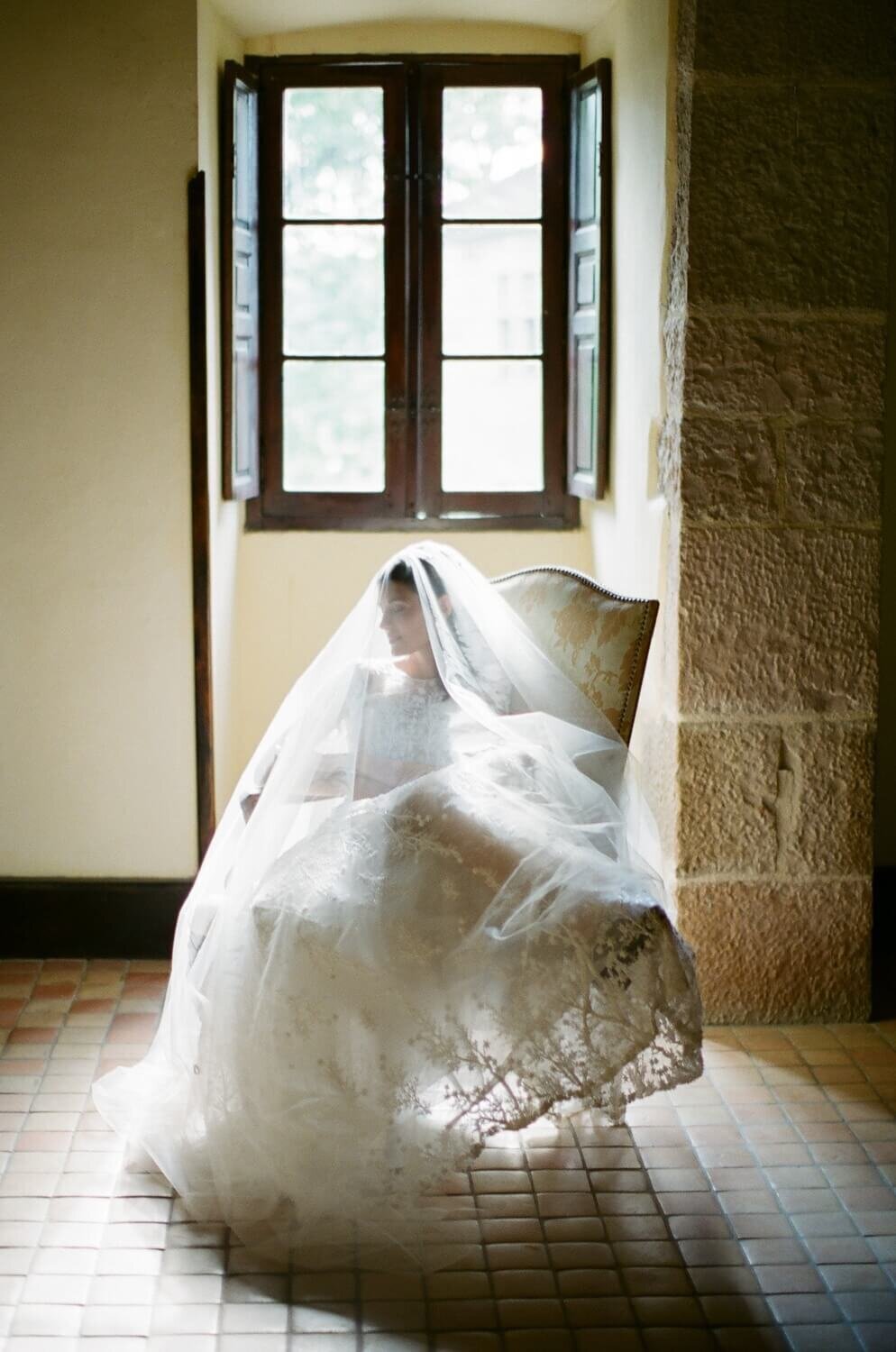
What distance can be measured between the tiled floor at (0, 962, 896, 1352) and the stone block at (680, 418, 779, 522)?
4.11 ft

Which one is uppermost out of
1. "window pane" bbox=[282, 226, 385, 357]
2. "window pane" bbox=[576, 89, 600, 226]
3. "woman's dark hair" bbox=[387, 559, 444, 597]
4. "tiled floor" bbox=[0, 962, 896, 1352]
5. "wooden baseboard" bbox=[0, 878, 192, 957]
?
"window pane" bbox=[576, 89, 600, 226]

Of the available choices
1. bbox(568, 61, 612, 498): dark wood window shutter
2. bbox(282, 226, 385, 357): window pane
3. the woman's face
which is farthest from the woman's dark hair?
bbox(282, 226, 385, 357): window pane

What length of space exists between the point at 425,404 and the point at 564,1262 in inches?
105

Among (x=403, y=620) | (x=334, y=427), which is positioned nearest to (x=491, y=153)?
(x=334, y=427)

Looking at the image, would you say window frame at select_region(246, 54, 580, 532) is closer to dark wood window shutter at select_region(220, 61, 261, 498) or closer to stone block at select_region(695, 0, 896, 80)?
dark wood window shutter at select_region(220, 61, 261, 498)

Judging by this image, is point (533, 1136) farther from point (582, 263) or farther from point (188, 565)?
point (582, 263)

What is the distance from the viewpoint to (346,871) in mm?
2812

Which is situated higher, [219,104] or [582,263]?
[219,104]

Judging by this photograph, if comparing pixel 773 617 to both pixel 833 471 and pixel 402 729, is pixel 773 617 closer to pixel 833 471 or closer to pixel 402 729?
pixel 833 471

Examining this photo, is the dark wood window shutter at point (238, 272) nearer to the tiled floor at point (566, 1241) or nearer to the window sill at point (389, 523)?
the window sill at point (389, 523)

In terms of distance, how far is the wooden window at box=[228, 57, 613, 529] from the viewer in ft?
14.6

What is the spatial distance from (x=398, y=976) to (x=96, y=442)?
6.13 ft

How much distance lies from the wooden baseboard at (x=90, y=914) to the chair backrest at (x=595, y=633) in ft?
4.03

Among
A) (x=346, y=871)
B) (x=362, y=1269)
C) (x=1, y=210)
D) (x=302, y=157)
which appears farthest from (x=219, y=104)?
(x=362, y=1269)
